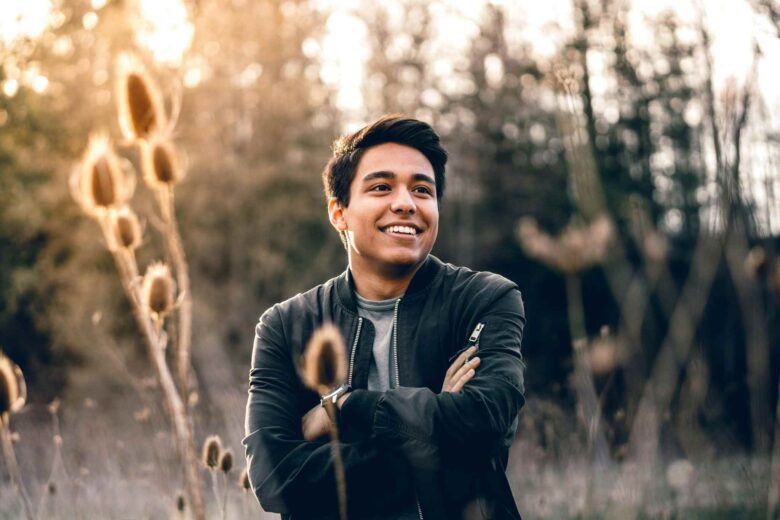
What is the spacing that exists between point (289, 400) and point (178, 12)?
46.5 ft

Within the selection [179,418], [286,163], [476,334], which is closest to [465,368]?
[476,334]

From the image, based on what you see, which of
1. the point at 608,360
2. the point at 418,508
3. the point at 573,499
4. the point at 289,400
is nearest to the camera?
the point at 608,360

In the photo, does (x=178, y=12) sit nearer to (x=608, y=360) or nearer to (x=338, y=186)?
(x=338, y=186)

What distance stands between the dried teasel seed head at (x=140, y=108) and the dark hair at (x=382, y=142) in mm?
1322

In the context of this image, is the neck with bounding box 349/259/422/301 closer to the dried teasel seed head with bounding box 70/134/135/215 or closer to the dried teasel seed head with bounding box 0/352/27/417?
the dried teasel seed head with bounding box 70/134/135/215

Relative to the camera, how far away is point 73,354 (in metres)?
14.8

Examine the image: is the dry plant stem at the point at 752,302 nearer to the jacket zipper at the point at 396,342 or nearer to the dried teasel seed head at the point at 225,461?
the jacket zipper at the point at 396,342

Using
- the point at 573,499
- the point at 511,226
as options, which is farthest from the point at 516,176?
A: the point at 573,499

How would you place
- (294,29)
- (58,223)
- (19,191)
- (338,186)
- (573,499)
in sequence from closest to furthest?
(338,186) → (573,499) → (19,191) → (58,223) → (294,29)

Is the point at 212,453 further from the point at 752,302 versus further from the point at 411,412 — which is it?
the point at 752,302

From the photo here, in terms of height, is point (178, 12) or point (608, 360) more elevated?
point (178, 12)

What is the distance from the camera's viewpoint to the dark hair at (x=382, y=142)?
125 inches

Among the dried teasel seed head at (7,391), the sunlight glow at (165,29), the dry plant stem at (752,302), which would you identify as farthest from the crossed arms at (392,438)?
the sunlight glow at (165,29)

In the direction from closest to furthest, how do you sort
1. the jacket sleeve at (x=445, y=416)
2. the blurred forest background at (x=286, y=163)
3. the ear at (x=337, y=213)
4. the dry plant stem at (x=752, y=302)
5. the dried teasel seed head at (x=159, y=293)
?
the dried teasel seed head at (x=159, y=293) < the dry plant stem at (x=752, y=302) < the jacket sleeve at (x=445, y=416) < the ear at (x=337, y=213) < the blurred forest background at (x=286, y=163)
